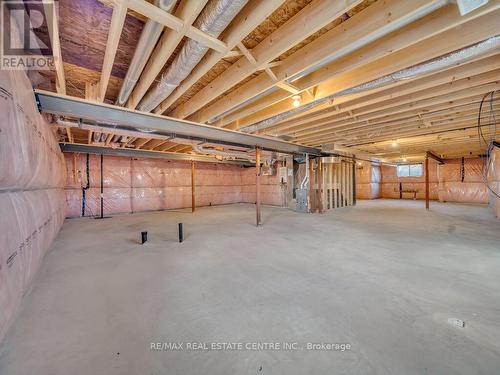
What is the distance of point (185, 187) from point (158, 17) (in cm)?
753

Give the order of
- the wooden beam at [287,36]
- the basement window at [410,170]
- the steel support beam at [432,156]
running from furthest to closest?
the basement window at [410,170]
the steel support beam at [432,156]
the wooden beam at [287,36]

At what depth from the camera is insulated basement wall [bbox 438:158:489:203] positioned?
8641 millimetres

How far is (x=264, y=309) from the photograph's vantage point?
1.52m

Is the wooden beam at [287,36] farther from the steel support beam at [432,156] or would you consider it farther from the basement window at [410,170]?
the basement window at [410,170]

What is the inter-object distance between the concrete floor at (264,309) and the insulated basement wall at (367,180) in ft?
28.7

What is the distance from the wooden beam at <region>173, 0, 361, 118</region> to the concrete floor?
2.13 metres

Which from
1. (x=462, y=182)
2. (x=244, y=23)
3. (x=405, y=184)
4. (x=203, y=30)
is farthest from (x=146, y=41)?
(x=405, y=184)

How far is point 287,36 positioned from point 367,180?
11378 mm

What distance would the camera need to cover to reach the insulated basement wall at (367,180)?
11.1 m

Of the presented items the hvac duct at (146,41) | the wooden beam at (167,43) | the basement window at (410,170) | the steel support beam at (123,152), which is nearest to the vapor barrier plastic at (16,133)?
the hvac duct at (146,41)

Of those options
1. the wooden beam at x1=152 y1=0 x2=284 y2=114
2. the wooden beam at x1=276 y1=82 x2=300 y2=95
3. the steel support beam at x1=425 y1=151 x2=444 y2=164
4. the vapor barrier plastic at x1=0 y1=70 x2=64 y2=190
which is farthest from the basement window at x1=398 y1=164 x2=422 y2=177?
the vapor barrier plastic at x1=0 y1=70 x2=64 y2=190

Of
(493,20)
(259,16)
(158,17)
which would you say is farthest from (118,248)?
(493,20)

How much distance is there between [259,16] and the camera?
1.42 meters

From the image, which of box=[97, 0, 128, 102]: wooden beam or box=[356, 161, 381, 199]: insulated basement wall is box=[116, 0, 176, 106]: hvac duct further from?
box=[356, 161, 381, 199]: insulated basement wall
